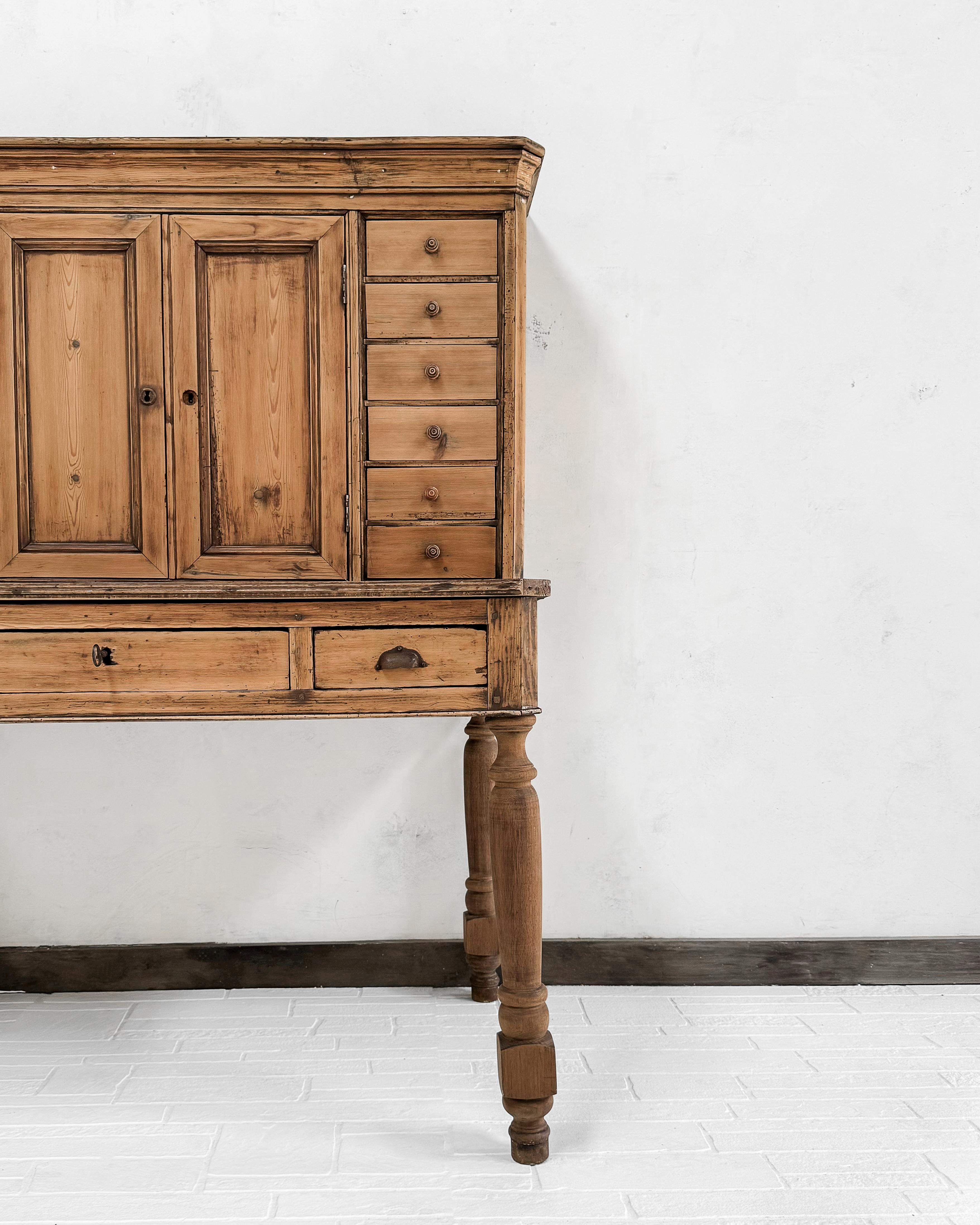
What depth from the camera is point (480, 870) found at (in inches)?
89.4

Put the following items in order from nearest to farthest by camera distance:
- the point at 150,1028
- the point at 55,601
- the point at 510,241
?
the point at 55,601
the point at 510,241
the point at 150,1028

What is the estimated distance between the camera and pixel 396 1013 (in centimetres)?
220

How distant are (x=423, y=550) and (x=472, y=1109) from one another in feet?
3.34

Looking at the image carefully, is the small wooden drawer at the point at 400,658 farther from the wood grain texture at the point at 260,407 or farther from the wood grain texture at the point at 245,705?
the wood grain texture at the point at 260,407

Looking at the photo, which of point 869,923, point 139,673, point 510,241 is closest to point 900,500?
point 869,923

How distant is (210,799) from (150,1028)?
512 mm

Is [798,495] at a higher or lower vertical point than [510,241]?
lower

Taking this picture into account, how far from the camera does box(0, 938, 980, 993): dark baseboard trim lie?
2.33 m

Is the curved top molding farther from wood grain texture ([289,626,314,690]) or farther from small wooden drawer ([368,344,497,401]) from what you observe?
wood grain texture ([289,626,314,690])

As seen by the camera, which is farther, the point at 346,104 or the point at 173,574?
the point at 346,104

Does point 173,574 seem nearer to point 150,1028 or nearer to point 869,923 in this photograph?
point 150,1028

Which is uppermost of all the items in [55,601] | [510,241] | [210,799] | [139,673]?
[510,241]

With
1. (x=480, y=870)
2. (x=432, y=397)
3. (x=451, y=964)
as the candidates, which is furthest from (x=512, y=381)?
(x=451, y=964)

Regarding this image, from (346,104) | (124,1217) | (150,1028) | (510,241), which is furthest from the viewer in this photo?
(346,104)
